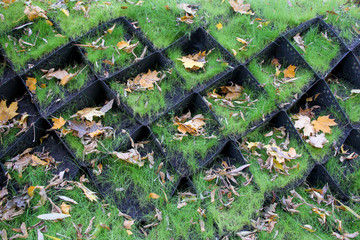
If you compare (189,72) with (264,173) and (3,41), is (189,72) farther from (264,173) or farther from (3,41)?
(3,41)

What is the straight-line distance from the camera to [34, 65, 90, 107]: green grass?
9.87ft

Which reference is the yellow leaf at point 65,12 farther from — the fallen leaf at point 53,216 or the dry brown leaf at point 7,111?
the fallen leaf at point 53,216

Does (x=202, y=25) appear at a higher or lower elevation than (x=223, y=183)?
higher

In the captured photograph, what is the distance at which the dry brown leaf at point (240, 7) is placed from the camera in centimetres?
384

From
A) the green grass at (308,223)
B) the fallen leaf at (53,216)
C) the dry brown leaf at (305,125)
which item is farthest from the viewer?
the dry brown leaf at (305,125)

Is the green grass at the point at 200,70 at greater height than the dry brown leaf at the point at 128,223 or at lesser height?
greater

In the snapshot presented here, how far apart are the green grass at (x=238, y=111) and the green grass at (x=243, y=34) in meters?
0.60

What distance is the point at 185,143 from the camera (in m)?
2.93

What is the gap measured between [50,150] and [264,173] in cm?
212

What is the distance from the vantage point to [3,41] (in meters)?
3.27

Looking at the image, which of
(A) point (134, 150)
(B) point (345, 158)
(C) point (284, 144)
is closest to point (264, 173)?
(C) point (284, 144)

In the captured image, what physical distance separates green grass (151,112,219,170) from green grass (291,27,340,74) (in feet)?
4.98

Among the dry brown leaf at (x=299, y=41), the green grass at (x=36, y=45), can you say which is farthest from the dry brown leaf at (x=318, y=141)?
the green grass at (x=36, y=45)

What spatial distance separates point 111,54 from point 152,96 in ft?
2.36
